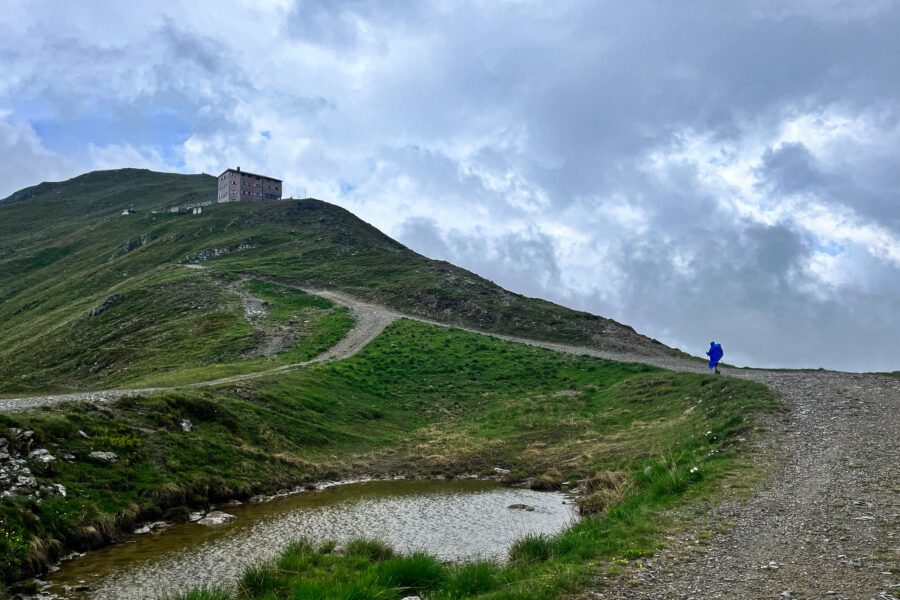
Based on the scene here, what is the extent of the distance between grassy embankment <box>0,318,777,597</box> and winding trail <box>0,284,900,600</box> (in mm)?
1264

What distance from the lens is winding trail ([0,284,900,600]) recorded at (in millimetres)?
9922

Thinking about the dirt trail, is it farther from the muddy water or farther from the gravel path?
the gravel path

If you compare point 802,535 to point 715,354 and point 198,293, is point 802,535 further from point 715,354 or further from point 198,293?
point 198,293

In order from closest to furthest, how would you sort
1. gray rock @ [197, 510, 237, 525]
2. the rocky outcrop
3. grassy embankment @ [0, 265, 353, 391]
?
the rocky outcrop, gray rock @ [197, 510, 237, 525], grassy embankment @ [0, 265, 353, 391]

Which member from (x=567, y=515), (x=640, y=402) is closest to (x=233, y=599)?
(x=567, y=515)

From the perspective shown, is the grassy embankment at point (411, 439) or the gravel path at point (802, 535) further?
the grassy embankment at point (411, 439)

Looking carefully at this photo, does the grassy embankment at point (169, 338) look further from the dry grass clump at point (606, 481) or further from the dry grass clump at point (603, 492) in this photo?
the dry grass clump at point (603, 492)

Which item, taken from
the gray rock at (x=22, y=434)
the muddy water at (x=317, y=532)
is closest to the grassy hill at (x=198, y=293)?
the muddy water at (x=317, y=532)

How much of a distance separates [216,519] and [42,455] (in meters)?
7.34

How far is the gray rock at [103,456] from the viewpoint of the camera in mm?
23156

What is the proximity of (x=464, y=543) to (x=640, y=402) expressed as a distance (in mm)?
27907

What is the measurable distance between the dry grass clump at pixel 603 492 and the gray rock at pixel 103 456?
21.0 meters

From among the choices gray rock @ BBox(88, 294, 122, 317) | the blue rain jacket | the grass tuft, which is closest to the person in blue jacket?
the blue rain jacket

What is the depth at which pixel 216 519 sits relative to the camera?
892 inches
